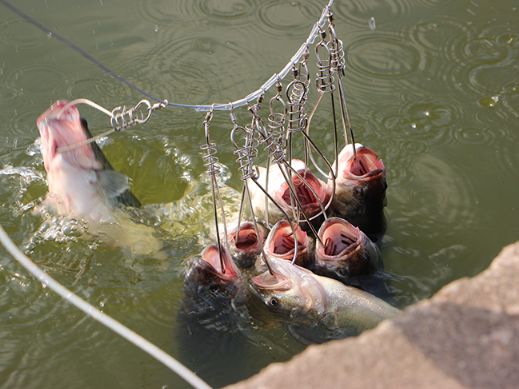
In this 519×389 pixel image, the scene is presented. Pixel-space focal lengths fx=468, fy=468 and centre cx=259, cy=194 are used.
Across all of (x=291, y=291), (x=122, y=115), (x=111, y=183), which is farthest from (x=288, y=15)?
(x=291, y=291)

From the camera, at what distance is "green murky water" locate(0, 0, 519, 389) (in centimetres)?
191

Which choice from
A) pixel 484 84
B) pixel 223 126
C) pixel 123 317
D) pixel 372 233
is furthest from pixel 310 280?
pixel 484 84

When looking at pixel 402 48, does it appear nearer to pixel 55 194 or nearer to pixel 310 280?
pixel 310 280

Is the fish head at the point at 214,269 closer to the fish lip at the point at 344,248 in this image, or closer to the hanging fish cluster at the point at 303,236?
the hanging fish cluster at the point at 303,236

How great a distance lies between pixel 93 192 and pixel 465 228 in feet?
6.02

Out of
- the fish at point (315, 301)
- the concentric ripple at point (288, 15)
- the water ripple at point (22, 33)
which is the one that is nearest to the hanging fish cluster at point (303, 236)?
the fish at point (315, 301)

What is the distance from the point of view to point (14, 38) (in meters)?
3.36

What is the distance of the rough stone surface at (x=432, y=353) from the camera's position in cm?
82

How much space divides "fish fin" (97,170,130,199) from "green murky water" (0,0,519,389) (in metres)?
0.30

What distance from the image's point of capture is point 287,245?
195cm

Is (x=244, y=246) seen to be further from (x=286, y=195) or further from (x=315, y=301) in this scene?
(x=315, y=301)

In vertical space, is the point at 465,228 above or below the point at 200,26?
below

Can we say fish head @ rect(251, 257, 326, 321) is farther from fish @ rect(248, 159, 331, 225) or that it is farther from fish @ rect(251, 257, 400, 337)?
fish @ rect(248, 159, 331, 225)

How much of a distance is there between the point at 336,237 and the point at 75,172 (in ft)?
3.57
